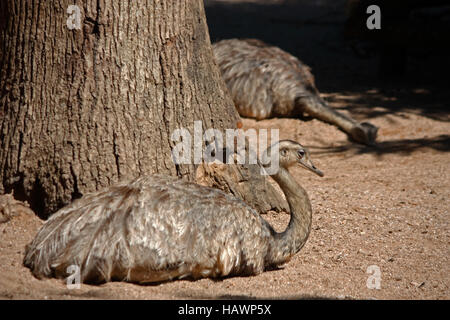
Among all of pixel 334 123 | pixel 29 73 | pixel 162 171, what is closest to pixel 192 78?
pixel 162 171

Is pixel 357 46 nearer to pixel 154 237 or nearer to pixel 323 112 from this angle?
pixel 323 112

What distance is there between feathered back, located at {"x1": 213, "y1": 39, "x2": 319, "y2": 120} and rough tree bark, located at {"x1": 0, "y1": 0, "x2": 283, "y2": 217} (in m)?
4.21

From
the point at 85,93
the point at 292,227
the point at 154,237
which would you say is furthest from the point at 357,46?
the point at 154,237

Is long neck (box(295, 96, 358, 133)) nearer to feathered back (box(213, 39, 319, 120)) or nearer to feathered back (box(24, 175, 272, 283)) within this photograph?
feathered back (box(213, 39, 319, 120))

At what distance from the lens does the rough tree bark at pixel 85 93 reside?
4.76 m

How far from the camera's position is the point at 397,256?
16.4ft

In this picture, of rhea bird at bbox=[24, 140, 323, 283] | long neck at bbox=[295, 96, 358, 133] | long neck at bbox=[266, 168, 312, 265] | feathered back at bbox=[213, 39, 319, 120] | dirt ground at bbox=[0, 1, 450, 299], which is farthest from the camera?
feathered back at bbox=[213, 39, 319, 120]

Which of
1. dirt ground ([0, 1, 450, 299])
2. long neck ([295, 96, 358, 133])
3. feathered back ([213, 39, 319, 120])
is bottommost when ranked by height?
dirt ground ([0, 1, 450, 299])

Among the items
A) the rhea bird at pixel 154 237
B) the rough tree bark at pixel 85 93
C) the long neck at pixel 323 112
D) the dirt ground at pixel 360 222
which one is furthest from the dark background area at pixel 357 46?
the rhea bird at pixel 154 237

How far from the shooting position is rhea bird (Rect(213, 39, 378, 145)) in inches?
356

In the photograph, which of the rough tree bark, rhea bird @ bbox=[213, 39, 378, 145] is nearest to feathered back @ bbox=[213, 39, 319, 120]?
rhea bird @ bbox=[213, 39, 378, 145]

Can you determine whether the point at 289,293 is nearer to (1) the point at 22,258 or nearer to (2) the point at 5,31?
(1) the point at 22,258

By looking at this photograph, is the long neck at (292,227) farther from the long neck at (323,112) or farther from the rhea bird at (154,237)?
the long neck at (323,112)

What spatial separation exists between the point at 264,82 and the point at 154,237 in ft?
18.0
